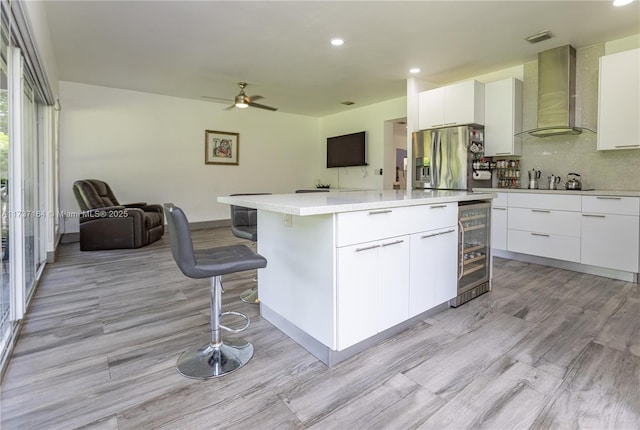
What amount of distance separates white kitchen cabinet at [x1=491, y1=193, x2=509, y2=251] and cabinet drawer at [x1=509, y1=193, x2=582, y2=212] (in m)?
0.09

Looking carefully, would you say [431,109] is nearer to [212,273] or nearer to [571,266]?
[571,266]

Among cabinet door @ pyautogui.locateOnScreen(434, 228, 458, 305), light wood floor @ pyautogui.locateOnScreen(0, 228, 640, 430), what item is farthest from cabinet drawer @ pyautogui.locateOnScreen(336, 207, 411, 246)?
light wood floor @ pyautogui.locateOnScreen(0, 228, 640, 430)

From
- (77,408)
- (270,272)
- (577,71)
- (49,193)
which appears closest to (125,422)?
(77,408)

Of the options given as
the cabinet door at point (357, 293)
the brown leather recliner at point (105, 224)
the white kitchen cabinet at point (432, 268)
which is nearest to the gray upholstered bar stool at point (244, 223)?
the cabinet door at point (357, 293)

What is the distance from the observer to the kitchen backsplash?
373 centimetres

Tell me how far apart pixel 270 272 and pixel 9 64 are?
7.19 feet

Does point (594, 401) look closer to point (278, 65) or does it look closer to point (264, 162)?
point (278, 65)

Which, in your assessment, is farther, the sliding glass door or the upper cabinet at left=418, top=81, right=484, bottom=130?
the upper cabinet at left=418, top=81, right=484, bottom=130

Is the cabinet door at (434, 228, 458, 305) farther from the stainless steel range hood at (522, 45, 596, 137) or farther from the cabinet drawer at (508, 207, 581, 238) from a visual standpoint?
the stainless steel range hood at (522, 45, 596, 137)

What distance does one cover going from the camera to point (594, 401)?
5.07 feet

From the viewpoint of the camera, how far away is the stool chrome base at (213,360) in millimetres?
1785

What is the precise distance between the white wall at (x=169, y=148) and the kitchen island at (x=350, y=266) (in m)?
4.79

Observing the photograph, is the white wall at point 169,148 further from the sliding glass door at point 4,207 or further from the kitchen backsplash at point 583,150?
the kitchen backsplash at point 583,150

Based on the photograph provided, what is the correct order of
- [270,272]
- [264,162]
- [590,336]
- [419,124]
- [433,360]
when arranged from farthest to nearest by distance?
[264,162] < [419,124] < [270,272] < [590,336] < [433,360]
